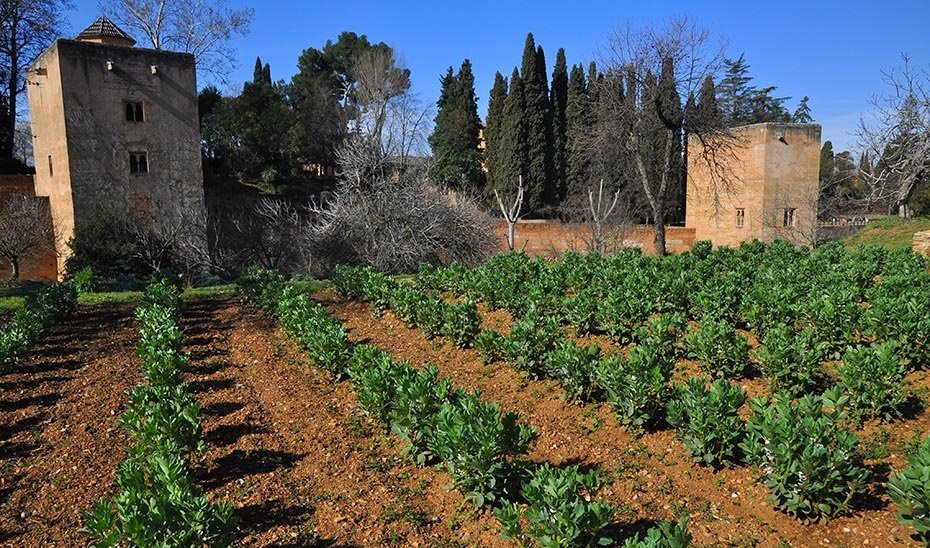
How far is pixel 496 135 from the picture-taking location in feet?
127

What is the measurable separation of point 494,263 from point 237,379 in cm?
678

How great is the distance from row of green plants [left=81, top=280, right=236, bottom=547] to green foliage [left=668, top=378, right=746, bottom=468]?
11.5 ft

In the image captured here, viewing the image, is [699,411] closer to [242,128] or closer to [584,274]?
[584,274]

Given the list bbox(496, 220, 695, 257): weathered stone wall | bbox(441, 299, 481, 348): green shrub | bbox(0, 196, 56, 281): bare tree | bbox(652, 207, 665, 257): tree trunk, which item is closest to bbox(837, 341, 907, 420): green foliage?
bbox(441, 299, 481, 348): green shrub

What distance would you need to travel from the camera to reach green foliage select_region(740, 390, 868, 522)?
13.2 feet

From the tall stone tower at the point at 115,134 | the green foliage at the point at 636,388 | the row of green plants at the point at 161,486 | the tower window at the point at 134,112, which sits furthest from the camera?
the tower window at the point at 134,112

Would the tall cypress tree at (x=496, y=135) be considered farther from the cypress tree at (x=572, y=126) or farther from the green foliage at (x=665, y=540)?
the green foliage at (x=665, y=540)

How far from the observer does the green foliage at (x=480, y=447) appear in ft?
14.1

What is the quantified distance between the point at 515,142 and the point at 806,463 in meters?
32.9

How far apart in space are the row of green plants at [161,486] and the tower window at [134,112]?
1924cm

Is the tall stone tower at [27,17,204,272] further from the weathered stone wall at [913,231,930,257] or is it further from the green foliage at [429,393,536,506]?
the weathered stone wall at [913,231,930,257]

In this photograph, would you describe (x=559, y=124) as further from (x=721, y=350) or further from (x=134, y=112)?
(x=721, y=350)

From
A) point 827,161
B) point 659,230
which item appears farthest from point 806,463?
point 827,161

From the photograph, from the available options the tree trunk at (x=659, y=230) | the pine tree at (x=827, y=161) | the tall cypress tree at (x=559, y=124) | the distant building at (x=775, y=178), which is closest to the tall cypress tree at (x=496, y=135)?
the tall cypress tree at (x=559, y=124)
